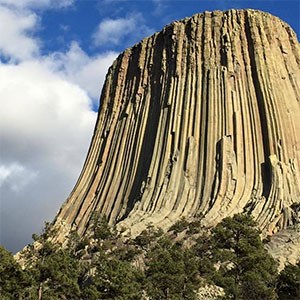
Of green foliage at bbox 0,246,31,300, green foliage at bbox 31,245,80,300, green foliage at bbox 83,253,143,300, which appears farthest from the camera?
green foliage at bbox 31,245,80,300

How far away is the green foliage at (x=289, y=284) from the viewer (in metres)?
25.9

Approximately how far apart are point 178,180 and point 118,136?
1094 centimetres

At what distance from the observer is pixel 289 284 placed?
26266 millimetres

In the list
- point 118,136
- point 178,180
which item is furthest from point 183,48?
point 178,180

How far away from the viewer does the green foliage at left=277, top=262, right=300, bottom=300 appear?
25852 millimetres

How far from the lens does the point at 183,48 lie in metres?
54.0

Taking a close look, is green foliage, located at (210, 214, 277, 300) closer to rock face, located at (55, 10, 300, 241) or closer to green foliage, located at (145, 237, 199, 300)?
green foliage, located at (145, 237, 199, 300)

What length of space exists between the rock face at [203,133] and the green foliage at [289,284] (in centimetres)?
1382

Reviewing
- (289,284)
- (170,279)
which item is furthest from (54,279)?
(289,284)

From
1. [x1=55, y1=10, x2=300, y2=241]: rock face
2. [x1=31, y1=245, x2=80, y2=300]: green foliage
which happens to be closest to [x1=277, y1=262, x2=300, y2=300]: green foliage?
[x1=31, y1=245, x2=80, y2=300]: green foliage

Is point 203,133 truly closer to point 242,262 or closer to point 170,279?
point 242,262

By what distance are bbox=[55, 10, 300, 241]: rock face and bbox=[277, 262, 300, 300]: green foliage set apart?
45.3ft

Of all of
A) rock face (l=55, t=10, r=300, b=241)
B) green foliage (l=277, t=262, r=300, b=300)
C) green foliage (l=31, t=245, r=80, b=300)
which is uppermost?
rock face (l=55, t=10, r=300, b=241)

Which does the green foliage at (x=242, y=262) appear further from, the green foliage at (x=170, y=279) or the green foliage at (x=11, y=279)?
the green foliage at (x=11, y=279)
